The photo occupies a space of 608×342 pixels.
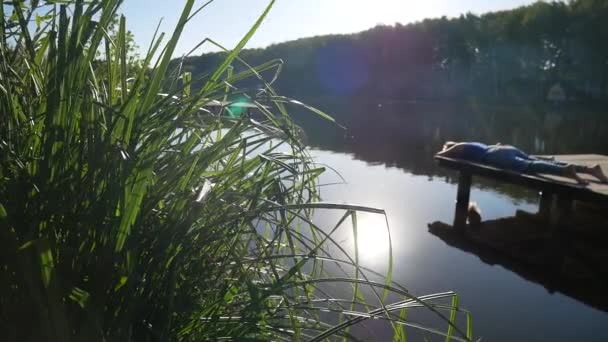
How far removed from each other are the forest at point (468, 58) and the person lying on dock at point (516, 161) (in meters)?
20.1

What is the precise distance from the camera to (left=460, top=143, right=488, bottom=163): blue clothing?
5.46 meters

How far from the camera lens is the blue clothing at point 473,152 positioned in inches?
215

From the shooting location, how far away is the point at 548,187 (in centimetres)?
430

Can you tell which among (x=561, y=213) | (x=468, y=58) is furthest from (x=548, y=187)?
(x=468, y=58)

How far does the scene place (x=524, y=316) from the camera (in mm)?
3229

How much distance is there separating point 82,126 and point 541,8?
123 ft

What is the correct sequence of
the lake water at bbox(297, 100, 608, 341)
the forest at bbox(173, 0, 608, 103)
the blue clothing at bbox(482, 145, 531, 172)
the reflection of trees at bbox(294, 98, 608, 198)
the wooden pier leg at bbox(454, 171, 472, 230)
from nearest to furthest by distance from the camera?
the lake water at bbox(297, 100, 608, 341) → the blue clothing at bbox(482, 145, 531, 172) → the wooden pier leg at bbox(454, 171, 472, 230) → the reflection of trees at bbox(294, 98, 608, 198) → the forest at bbox(173, 0, 608, 103)

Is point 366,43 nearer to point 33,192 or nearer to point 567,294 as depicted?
point 567,294

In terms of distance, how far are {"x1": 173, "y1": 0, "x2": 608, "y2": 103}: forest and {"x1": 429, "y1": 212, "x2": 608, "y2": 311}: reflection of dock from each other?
21.0 m

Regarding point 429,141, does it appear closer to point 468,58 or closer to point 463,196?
point 463,196

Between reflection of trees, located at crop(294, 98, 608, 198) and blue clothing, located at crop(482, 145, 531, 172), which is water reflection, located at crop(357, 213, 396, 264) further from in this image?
reflection of trees, located at crop(294, 98, 608, 198)

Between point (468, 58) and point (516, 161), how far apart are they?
36.8 m

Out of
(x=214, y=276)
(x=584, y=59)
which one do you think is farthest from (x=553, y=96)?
(x=214, y=276)

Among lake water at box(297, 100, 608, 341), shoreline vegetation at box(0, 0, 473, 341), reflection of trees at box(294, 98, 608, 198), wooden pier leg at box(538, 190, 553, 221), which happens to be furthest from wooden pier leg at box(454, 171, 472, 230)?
shoreline vegetation at box(0, 0, 473, 341)
